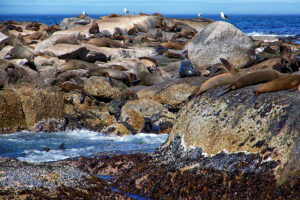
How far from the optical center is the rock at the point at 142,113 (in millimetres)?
11984

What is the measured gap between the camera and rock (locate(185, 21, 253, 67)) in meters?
18.0

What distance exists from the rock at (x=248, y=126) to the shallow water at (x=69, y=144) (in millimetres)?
2416

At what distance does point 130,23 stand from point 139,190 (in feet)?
96.5

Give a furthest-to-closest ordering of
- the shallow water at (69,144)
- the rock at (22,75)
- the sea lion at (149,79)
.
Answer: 1. the sea lion at (149,79)
2. the rock at (22,75)
3. the shallow water at (69,144)

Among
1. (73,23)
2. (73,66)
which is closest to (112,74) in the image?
(73,66)

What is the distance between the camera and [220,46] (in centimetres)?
1842

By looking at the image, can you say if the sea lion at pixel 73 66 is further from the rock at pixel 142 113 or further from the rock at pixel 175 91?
the rock at pixel 142 113

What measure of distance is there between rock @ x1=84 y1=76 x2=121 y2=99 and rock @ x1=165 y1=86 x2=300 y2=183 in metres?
7.21

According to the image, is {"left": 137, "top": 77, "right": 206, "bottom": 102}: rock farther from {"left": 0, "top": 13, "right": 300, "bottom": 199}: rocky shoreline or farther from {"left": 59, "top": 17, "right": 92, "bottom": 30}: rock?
{"left": 59, "top": 17, "right": 92, "bottom": 30}: rock

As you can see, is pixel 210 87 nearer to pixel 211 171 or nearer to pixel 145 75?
pixel 211 171

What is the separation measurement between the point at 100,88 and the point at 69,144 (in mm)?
3616

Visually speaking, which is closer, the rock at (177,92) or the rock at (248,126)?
the rock at (248,126)

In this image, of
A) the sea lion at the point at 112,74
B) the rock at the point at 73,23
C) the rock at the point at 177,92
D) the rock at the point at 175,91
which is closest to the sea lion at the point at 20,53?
the sea lion at the point at 112,74

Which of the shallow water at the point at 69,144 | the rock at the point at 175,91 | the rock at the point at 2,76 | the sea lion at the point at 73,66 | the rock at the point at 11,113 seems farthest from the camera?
the sea lion at the point at 73,66
